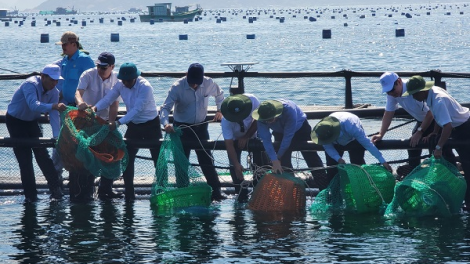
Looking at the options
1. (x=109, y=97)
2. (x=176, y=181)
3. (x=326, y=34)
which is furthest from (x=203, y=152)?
(x=326, y=34)

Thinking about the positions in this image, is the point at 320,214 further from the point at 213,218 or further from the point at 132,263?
the point at 132,263

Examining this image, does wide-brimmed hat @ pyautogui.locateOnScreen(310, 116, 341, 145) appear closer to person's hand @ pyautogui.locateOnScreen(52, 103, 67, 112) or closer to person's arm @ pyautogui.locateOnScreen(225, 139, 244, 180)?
person's arm @ pyautogui.locateOnScreen(225, 139, 244, 180)

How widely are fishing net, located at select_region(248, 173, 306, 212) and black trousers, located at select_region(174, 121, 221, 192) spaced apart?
2.70 feet

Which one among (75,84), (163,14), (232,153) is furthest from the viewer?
(163,14)

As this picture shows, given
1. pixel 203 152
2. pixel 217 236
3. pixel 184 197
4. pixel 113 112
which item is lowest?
pixel 217 236

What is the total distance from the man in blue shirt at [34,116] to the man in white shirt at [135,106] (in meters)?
0.61

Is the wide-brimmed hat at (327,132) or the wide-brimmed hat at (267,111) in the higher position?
the wide-brimmed hat at (267,111)

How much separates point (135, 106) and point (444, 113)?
3.73 meters

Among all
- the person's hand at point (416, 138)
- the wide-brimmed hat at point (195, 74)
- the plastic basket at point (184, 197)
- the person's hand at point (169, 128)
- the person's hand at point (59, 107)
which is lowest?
the plastic basket at point (184, 197)

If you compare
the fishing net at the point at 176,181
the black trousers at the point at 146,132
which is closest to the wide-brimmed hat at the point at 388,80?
the fishing net at the point at 176,181

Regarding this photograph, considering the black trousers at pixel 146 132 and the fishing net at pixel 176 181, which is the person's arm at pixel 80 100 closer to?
the black trousers at pixel 146 132

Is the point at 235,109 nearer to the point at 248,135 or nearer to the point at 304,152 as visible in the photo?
the point at 248,135

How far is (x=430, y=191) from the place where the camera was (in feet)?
35.1

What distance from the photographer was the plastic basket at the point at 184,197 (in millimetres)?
11688
